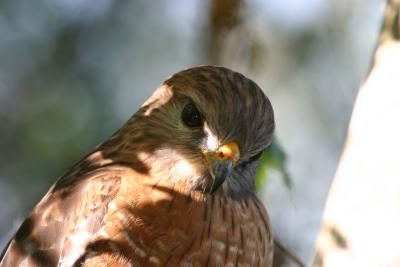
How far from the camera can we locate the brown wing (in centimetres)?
367

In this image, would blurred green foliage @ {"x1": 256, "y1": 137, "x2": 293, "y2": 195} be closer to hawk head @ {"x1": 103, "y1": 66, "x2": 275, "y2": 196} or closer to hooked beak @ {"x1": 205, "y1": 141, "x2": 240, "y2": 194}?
hawk head @ {"x1": 103, "y1": 66, "x2": 275, "y2": 196}

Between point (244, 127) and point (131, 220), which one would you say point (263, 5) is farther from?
point (131, 220)

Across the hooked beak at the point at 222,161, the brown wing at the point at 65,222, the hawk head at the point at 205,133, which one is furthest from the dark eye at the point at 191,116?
the brown wing at the point at 65,222

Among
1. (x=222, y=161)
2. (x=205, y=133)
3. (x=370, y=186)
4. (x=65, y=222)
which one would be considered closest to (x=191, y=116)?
(x=205, y=133)

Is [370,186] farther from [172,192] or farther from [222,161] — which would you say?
[172,192]

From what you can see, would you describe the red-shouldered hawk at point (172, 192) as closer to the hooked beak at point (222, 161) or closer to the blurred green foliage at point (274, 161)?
the hooked beak at point (222, 161)

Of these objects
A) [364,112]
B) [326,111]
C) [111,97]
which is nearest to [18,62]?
[111,97]

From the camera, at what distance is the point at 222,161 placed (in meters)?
3.84

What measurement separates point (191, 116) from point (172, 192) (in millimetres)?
379

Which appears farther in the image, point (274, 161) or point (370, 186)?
point (274, 161)

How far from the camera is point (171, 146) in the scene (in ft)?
13.4

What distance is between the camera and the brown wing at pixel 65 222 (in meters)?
3.67

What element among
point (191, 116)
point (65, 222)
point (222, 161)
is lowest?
point (65, 222)

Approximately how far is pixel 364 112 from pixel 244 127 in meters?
0.62
